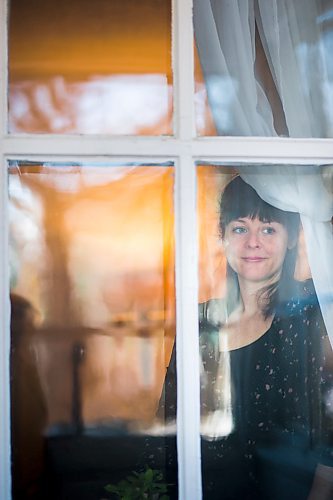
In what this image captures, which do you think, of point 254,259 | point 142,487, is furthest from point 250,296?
point 142,487

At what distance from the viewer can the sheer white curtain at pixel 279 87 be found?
1.82 metres

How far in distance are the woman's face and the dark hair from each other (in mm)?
13

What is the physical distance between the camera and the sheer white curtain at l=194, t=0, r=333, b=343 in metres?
1.82

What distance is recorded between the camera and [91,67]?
1.83 meters

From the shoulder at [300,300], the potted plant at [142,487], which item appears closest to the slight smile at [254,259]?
the shoulder at [300,300]

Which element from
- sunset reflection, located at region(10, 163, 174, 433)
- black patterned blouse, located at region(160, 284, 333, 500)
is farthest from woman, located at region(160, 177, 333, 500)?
sunset reflection, located at region(10, 163, 174, 433)

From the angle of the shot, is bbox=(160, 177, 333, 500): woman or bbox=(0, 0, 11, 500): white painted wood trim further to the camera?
bbox=(160, 177, 333, 500): woman

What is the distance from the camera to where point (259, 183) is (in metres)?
1.82

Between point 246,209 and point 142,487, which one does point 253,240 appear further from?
point 142,487

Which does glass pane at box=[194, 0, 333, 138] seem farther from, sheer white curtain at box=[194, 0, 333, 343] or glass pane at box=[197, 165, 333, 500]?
glass pane at box=[197, 165, 333, 500]

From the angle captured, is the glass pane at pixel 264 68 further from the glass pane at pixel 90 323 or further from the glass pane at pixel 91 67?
the glass pane at pixel 90 323

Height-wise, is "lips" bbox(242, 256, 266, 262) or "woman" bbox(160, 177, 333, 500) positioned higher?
"lips" bbox(242, 256, 266, 262)

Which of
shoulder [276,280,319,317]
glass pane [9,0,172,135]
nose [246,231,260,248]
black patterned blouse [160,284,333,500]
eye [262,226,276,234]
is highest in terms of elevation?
glass pane [9,0,172,135]

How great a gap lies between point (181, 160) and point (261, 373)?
1.84 feet
